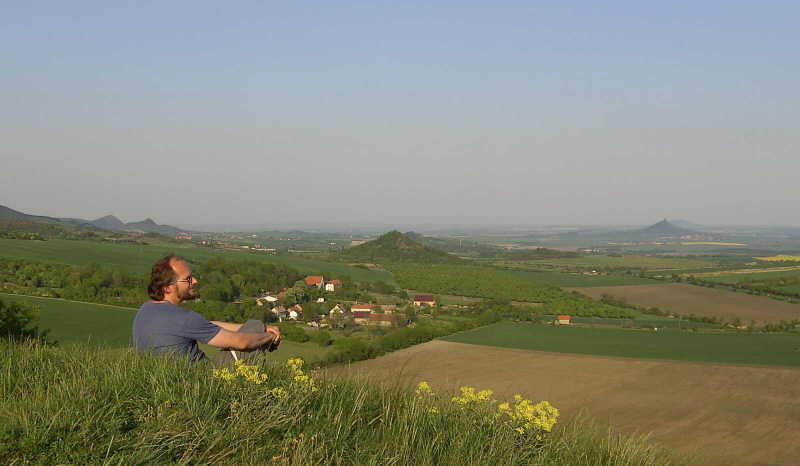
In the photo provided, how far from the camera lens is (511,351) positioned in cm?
4469

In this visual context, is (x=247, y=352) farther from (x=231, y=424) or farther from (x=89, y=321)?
(x=89, y=321)

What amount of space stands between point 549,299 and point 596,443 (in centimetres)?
7546

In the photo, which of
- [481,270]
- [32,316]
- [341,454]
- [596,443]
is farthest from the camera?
[481,270]

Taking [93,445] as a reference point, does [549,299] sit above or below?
below

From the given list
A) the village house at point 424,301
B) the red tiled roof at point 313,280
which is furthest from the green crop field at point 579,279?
the red tiled roof at point 313,280

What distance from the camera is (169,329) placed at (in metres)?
4.48

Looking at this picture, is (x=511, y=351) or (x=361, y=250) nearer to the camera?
(x=511, y=351)

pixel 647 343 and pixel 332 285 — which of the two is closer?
pixel 647 343

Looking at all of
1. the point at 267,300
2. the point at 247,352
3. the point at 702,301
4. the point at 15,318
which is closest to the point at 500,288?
the point at 702,301

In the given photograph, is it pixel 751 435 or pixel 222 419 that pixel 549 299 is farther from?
pixel 222 419

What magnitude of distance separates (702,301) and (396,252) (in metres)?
87.7

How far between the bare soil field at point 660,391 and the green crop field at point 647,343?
289 centimetres

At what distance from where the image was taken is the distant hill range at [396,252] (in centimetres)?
13738

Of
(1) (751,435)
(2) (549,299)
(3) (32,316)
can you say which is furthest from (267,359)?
(2) (549,299)
